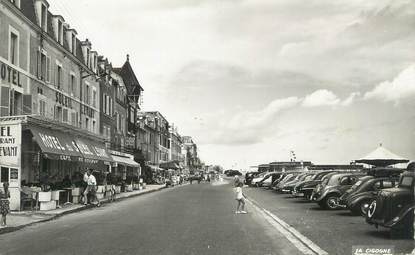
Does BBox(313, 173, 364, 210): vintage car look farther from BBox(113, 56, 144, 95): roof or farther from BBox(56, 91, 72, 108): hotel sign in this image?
BBox(113, 56, 144, 95): roof

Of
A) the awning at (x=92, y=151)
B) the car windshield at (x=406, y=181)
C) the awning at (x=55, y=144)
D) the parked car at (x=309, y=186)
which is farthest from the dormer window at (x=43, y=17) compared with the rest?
the car windshield at (x=406, y=181)

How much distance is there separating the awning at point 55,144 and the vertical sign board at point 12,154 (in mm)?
844

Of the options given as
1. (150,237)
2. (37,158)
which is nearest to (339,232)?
(150,237)

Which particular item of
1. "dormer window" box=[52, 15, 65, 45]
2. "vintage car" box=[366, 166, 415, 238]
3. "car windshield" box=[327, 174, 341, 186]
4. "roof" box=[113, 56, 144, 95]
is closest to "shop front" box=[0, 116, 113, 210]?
"dormer window" box=[52, 15, 65, 45]

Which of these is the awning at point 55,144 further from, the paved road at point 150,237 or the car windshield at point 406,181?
the car windshield at point 406,181

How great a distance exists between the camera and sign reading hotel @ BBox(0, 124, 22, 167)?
22403mm

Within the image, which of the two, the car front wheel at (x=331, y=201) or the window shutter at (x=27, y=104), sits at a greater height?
the window shutter at (x=27, y=104)

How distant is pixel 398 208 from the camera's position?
41.9 ft

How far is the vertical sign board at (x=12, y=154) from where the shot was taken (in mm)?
22188

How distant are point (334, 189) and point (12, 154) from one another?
13.3m

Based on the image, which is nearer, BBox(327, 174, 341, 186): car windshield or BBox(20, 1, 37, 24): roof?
BBox(327, 174, 341, 186): car windshield

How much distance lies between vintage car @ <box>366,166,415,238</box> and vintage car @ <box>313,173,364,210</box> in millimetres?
9398

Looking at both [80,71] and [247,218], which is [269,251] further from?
[80,71]

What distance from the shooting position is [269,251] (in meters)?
11.3
